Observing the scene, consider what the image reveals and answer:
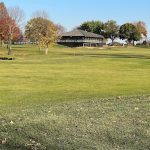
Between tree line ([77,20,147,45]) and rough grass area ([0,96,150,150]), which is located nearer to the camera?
rough grass area ([0,96,150,150])

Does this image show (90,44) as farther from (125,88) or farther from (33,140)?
(33,140)

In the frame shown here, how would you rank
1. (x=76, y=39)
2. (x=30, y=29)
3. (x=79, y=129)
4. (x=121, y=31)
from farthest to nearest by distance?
(x=121, y=31)
(x=76, y=39)
(x=30, y=29)
(x=79, y=129)

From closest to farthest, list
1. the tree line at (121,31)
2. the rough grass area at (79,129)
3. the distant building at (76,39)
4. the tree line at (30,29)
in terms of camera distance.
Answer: the rough grass area at (79,129) < the tree line at (30,29) < the distant building at (76,39) < the tree line at (121,31)

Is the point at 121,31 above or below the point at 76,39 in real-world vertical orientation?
above

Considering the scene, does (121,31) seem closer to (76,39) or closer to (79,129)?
(76,39)

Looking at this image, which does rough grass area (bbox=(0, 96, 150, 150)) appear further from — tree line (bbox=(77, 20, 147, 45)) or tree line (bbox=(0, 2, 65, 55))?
tree line (bbox=(77, 20, 147, 45))

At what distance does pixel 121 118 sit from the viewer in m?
10.4

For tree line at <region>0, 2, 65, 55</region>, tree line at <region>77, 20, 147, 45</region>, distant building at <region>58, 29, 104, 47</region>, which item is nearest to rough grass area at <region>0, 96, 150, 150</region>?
tree line at <region>0, 2, 65, 55</region>

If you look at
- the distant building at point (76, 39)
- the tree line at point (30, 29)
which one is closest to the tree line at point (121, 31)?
the distant building at point (76, 39)

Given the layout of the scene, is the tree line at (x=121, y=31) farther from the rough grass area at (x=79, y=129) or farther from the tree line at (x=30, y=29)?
the rough grass area at (x=79, y=129)

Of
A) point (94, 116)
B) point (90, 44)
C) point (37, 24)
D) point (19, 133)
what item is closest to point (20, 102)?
point (94, 116)

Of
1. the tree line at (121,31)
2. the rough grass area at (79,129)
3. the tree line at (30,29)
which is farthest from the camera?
the tree line at (121,31)

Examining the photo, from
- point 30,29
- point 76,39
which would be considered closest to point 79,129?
point 30,29

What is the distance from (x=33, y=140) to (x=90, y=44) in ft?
538
